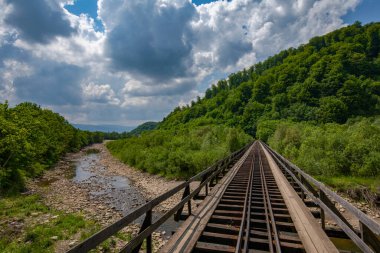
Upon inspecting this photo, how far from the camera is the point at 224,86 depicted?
650ft

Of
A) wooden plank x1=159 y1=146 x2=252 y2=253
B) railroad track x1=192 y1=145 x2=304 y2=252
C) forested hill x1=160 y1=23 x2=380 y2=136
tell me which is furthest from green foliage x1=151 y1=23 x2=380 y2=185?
wooden plank x1=159 y1=146 x2=252 y2=253

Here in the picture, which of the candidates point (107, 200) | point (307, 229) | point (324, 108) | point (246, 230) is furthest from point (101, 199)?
point (324, 108)

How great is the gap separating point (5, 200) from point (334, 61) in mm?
106725

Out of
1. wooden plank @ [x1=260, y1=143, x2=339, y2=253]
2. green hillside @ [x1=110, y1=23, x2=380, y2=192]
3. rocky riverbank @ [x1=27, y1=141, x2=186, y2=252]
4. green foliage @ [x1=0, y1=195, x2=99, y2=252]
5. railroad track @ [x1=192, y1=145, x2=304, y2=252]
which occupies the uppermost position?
green hillside @ [x1=110, y1=23, x2=380, y2=192]

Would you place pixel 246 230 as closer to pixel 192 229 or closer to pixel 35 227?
pixel 192 229

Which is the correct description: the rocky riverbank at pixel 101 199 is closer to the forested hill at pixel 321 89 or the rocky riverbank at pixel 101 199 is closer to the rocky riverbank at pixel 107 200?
the rocky riverbank at pixel 107 200

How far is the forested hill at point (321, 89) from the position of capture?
73.5m

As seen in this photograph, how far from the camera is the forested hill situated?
73.5m

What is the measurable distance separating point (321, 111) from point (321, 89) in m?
15.8

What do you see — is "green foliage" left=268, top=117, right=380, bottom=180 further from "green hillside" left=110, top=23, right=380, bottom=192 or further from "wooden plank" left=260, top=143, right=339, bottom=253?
"wooden plank" left=260, top=143, right=339, bottom=253

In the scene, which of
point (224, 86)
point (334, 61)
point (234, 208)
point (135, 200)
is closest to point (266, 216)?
point (234, 208)

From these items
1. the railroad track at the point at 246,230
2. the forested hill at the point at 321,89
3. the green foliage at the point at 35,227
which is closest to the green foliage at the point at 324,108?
the forested hill at the point at 321,89

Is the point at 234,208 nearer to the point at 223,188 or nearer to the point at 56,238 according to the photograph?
the point at 223,188

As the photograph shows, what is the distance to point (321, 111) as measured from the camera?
74.9 metres
